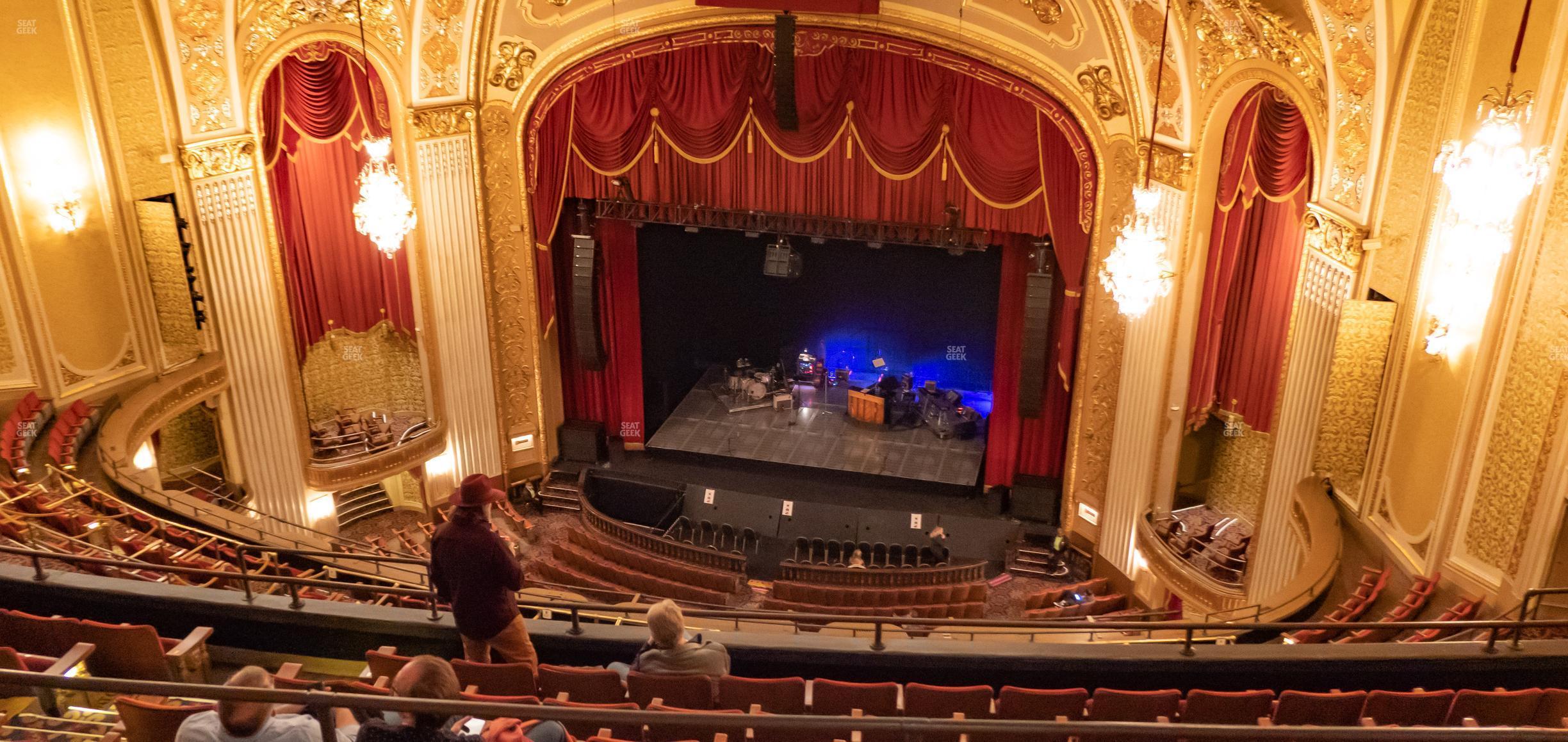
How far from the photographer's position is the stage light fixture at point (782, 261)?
1359 centimetres

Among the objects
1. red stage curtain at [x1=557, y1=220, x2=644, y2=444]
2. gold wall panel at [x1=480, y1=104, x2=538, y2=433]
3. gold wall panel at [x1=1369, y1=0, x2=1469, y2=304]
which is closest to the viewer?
gold wall panel at [x1=1369, y1=0, x2=1469, y2=304]

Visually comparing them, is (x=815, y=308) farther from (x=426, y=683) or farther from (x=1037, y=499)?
(x=426, y=683)

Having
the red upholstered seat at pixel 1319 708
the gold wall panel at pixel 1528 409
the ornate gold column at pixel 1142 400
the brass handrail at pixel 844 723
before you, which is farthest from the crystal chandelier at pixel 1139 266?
the brass handrail at pixel 844 723

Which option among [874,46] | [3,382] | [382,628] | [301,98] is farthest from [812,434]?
[382,628]

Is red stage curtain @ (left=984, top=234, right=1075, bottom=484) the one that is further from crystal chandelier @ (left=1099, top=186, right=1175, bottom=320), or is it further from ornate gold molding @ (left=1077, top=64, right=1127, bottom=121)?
crystal chandelier @ (left=1099, top=186, right=1175, bottom=320)

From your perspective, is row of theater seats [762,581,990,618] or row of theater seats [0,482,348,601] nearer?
row of theater seats [0,482,348,601]

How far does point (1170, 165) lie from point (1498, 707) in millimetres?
6284

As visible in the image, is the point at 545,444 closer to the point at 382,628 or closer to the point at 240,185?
the point at 240,185

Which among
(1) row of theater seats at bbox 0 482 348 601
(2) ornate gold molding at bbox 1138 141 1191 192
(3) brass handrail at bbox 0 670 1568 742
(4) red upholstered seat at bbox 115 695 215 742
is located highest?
(2) ornate gold molding at bbox 1138 141 1191 192

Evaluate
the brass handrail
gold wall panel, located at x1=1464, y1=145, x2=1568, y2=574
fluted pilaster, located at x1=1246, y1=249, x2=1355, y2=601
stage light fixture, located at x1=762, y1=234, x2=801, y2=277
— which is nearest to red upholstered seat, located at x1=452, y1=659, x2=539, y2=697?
the brass handrail

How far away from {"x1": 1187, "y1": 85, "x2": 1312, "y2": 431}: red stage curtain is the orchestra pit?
0.13 feet

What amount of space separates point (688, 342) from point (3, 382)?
802 centimetres

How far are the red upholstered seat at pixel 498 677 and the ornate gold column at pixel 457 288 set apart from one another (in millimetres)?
8230

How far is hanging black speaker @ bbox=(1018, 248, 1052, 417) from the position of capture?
1184cm
